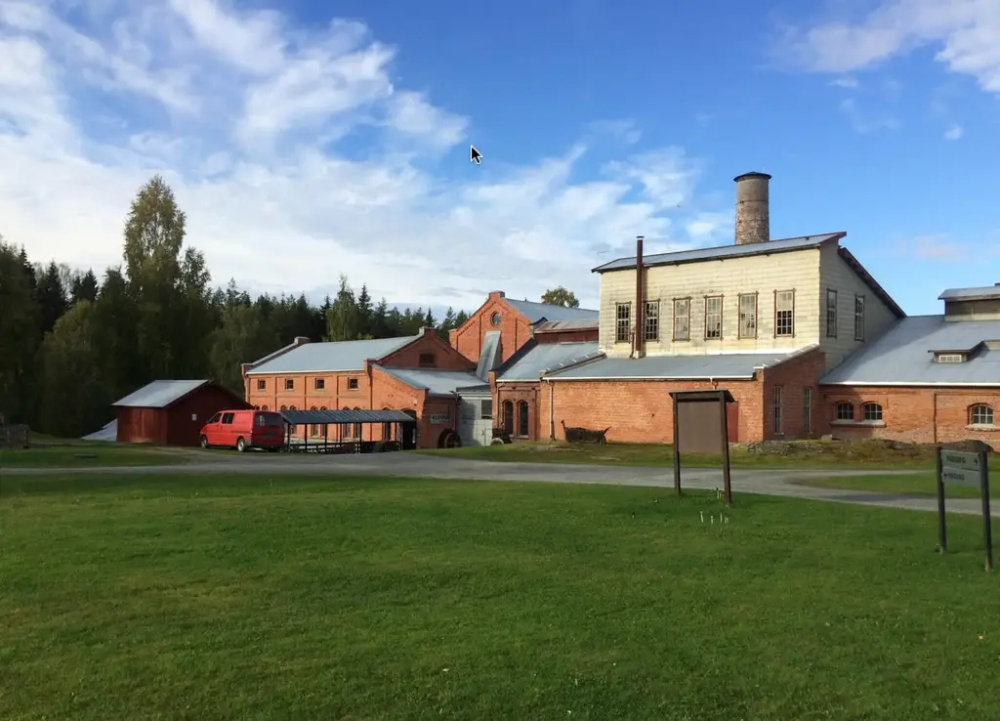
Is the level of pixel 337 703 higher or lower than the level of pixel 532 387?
lower

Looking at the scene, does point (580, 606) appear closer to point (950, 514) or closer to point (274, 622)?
point (274, 622)

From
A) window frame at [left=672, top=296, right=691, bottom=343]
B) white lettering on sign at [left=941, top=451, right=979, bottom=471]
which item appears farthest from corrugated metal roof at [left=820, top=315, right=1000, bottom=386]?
white lettering on sign at [left=941, top=451, right=979, bottom=471]

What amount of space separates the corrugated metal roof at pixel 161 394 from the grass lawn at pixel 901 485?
1411 inches

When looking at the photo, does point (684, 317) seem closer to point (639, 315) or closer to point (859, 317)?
point (639, 315)

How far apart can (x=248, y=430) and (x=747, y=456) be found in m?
Result: 21.1

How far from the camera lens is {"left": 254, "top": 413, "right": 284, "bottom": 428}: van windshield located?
1511 inches

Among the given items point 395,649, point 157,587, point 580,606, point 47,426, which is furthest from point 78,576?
point 47,426

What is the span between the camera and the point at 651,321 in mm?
45750

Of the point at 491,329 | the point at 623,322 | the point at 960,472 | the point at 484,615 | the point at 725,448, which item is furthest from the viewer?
the point at 491,329

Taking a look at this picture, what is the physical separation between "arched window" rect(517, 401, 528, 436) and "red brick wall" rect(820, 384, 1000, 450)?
16.1 metres

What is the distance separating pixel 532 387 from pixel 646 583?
38.7 m

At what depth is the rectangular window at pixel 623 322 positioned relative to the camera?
46625mm

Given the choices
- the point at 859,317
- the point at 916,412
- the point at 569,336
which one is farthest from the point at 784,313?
the point at 569,336

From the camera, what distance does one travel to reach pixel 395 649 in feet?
22.7
